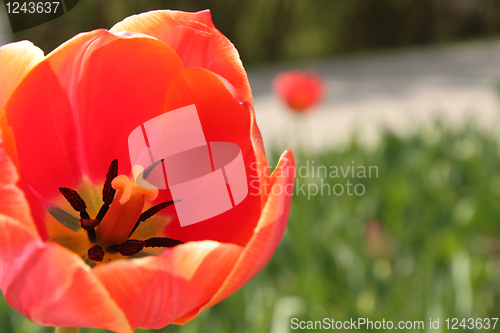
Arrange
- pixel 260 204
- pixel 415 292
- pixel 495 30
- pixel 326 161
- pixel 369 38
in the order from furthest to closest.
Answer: pixel 495 30 → pixel 369 38 → pixel 326 161 → pixel 415 292 → pixel 260 204

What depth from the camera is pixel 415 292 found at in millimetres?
1306

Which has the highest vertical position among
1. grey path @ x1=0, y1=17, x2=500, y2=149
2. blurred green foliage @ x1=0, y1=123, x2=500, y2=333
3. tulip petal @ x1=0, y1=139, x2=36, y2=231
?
tulip petal @ x1=0, y1=139, x2=36, y2=231

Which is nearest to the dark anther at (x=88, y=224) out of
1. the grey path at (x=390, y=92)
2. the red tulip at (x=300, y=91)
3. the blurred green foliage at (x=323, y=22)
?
the red tulip at (x=300, y=91)

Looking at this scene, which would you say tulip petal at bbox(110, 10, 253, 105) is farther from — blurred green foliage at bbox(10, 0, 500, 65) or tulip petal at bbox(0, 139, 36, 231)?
blurred green foliage at bbox(10, 0, 500, 65)

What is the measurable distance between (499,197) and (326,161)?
29.7 inches

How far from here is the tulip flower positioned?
20 centimetres

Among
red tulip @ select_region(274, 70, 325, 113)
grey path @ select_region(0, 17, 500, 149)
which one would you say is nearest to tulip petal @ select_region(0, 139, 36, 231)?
red tulip @ select_region(274, 70, 325, 113)

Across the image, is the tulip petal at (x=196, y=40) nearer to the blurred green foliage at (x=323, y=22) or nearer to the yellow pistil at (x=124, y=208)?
the yellow pistil at (x=124, y=208)

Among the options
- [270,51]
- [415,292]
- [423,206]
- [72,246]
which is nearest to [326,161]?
[423,206]

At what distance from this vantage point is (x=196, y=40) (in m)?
0.27

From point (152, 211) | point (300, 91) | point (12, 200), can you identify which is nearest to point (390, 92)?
point (300, 91)

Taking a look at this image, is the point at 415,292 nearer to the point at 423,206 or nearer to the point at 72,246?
the point at 423,206

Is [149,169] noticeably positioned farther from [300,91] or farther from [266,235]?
[300,91]

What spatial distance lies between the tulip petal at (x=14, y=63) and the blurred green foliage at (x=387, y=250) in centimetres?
79
